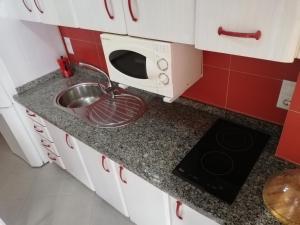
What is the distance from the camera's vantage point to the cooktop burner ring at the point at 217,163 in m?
1.01

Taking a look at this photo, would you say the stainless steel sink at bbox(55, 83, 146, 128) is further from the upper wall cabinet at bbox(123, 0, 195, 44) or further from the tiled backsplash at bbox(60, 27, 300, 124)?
the upper wall cabinet at bbox(123, 0, 195, 44)

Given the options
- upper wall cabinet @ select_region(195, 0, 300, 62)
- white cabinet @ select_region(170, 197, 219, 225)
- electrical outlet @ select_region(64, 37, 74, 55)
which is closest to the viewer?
upper wall cabinet @ select_region(195, 0, 300, 62)

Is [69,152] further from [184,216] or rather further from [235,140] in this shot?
[235,140]

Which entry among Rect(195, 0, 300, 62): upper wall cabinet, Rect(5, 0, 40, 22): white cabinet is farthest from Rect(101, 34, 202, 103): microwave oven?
Rect(5, 0, 40, 22): white cabinet

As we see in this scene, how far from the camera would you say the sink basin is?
188 centimetres

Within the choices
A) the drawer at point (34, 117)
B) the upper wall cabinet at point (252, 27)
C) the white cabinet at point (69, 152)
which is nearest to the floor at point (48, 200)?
the white cabinet at point (69, 152)

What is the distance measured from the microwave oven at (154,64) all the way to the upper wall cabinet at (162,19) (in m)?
0.06

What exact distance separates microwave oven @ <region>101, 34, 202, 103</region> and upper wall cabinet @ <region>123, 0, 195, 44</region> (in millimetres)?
59

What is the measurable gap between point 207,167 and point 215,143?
0.18 metres

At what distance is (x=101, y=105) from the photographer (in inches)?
64.1

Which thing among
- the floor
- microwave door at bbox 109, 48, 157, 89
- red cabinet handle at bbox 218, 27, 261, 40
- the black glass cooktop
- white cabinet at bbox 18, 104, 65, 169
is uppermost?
red cabinet handle at bbox 218, 27, 261, 40

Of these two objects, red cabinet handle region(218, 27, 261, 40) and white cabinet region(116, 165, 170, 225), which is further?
white cabinet region(116, 165, 170, 225)

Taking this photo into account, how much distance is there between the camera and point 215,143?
116cm

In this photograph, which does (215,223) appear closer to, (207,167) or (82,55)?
(207,167)
